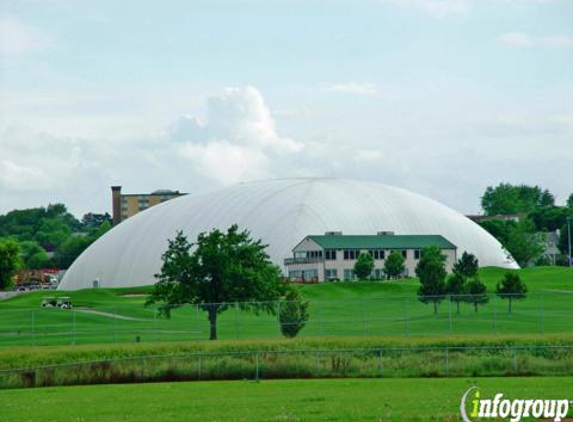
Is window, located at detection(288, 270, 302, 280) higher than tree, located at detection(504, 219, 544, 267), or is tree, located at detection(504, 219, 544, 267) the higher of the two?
tree, located at detection(504, 219, 544, 267)

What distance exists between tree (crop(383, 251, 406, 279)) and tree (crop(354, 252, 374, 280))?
2.61 meters

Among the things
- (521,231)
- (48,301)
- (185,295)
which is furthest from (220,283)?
(521,231)

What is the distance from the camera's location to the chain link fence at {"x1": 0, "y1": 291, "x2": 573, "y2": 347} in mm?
66000

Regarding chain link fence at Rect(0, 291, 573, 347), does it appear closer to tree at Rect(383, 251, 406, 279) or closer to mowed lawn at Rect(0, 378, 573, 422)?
mowed lawn at Rect(0, 378, 573, 422)

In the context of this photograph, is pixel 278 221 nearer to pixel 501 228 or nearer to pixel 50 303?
pixel 50 303

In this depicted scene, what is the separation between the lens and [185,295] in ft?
222

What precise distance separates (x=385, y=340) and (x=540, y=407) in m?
24.8

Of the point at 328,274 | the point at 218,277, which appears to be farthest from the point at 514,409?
the point at 328,274

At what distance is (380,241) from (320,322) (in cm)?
6227

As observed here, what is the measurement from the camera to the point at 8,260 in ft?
396

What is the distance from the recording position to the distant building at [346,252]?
124 m

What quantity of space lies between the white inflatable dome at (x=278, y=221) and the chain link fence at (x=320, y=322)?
129 ft


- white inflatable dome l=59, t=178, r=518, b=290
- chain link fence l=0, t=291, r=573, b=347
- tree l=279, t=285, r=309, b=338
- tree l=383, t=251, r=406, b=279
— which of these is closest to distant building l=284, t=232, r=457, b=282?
white inflatable dome l=59, t=178, r=518, b=290

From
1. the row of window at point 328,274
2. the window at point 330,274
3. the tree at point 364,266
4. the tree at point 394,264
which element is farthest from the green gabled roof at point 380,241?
the tree at point 364,266
